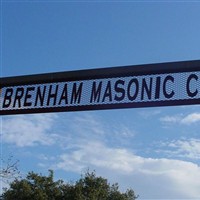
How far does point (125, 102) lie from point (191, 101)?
2.49 feet

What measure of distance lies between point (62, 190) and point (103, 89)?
215ft

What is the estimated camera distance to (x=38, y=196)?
6669 centimetres

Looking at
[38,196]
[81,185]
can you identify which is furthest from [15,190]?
[81,185]

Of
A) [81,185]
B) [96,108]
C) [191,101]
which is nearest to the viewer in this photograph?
[191,101]

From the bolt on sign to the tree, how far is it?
6011 cm

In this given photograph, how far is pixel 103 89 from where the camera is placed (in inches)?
215

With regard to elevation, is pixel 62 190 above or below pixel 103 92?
above

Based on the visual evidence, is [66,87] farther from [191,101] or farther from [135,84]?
[191,101]

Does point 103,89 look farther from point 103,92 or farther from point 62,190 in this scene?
point 62,190

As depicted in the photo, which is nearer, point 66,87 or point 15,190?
point 66,87

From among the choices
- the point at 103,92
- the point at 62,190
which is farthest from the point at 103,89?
the point at 62,190

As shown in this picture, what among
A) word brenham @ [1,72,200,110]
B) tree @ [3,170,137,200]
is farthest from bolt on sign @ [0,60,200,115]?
tree @ [3,170,137,200]

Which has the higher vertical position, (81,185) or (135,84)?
(81,185)

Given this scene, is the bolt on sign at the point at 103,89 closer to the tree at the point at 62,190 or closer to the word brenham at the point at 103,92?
the word brenham at the point at 103,92
